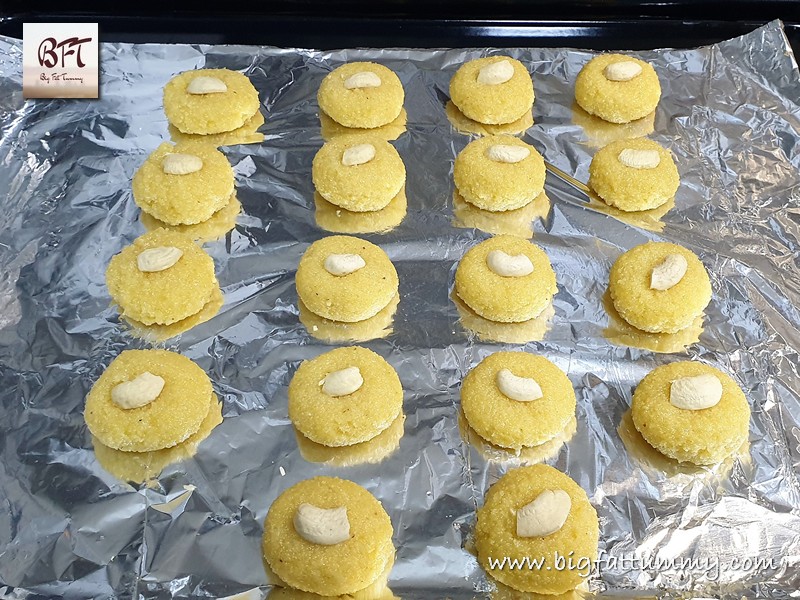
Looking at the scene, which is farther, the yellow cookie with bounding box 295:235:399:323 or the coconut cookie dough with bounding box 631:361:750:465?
the yellow cookie with bounding box 295:235:399:323

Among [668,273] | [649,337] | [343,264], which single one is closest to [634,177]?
[668,273]

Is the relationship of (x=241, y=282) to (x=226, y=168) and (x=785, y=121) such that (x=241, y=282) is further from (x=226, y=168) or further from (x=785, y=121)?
(x=785, y=121)

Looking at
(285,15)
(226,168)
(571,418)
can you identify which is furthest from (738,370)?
(285,15)

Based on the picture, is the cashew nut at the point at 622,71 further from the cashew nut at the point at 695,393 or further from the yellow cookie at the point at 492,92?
the cashew nut at the point at 695,393

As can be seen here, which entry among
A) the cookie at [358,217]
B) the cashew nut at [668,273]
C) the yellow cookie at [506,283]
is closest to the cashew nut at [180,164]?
the cookie at [358,217]

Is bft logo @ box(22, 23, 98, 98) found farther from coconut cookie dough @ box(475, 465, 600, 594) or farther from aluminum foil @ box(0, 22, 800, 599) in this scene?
coconut cookie dough @ box(475, 465, 600, 594)

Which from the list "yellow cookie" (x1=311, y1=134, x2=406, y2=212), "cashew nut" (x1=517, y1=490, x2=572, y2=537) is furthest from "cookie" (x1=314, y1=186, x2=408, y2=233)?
"cashew nut" (x1=517, y1=490, x2=572, y2=537)

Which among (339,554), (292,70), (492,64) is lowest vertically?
(339,554)

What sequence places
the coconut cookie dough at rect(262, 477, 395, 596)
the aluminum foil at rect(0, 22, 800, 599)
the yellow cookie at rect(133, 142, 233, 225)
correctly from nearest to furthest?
the coconut cookie dough at rect(262, 477, 395, 596), the aluminum foil at rect(0, 22, 800, 599), the yellow cookie at rect(133, 142, 233, 225)
